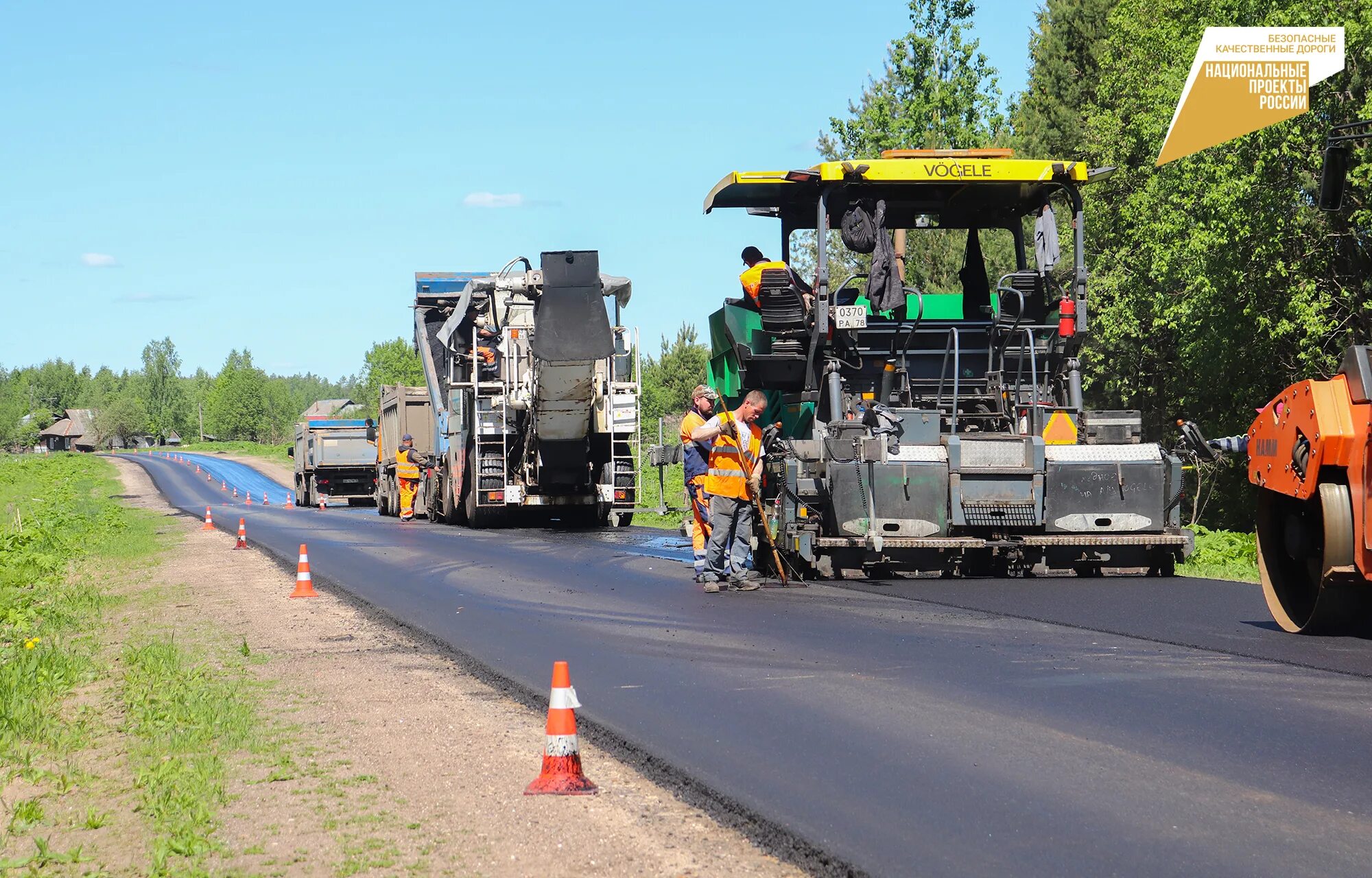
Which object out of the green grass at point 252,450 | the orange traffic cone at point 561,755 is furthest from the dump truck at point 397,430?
the green grass at point 252,450

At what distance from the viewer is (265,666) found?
8.87 metres

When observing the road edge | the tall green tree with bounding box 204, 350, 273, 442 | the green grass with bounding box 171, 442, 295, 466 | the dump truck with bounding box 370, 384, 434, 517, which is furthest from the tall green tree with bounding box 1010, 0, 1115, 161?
the tall green tree with bounding box 204, 350, 273, 442

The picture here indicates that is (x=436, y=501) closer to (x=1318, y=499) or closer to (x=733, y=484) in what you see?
(x=733, y=484)

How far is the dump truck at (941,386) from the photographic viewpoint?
11773 mm

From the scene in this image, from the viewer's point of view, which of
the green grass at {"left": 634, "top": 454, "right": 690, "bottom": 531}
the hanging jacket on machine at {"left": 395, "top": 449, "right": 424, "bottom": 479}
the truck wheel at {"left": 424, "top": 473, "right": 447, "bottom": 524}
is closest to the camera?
the green grass at {"left": 634, "top": 454, "right": 690, "bottom": 531}

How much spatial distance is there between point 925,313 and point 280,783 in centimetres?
837

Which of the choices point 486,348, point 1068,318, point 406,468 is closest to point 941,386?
point 1068,318

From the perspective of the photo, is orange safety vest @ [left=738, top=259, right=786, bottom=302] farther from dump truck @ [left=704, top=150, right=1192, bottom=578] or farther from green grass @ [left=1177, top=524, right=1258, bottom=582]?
green grass @ [left=1177, top=524, right=1258, bottom=582]

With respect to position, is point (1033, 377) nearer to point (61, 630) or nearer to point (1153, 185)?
point (61, 630)

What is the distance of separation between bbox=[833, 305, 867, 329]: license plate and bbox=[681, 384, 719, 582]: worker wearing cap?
4.21ft

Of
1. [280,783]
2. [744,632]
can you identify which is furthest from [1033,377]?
[280,783]

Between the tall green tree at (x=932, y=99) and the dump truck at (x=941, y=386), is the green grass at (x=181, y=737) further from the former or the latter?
the tall green tree at (x=932, y=99)

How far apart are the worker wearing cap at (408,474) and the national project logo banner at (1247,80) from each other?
642 inches

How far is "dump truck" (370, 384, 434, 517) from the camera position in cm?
3073
